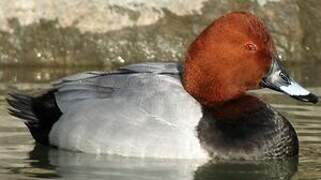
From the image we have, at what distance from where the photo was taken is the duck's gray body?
7246 mm

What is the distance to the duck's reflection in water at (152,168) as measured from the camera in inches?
271

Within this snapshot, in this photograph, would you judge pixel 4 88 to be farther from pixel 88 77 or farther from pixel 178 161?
pixel 178 161

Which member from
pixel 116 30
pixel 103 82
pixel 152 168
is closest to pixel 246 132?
pixel 152 168

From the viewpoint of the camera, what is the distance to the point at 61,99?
308 inches

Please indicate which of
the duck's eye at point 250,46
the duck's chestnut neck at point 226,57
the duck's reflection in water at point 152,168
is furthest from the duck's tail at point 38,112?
the duck's eye at point 250,46

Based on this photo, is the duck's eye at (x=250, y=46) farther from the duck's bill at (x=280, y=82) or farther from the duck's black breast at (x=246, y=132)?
the duck's black breast at (x=246, y=132)

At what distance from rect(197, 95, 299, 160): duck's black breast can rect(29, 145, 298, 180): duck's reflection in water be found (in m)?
0.06

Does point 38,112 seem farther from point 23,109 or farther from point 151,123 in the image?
point 151,123

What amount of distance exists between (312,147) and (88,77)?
1.46m

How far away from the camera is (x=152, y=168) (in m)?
7.07

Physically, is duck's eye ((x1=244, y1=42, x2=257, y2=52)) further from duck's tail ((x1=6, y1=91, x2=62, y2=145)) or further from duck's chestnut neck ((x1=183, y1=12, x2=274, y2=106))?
duck's tail ((x1=6, y1=91, x2=62, y2=145))

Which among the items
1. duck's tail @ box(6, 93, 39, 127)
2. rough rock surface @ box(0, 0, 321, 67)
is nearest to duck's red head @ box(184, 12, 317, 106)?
duck's tail @ box(6, 93, 39, 127)

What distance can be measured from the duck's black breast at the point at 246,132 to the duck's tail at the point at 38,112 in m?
1.06

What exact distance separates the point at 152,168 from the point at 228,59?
910 mm
